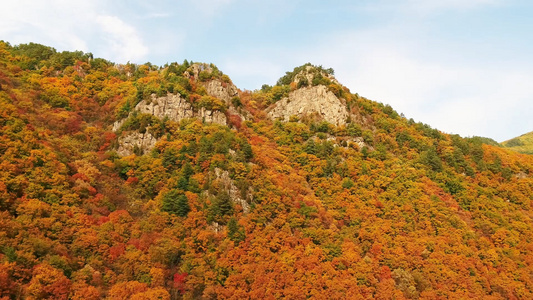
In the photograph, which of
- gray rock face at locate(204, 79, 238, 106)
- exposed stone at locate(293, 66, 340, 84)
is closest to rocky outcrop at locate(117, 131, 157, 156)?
gray rock face at locate(204, 79, 238, 106)

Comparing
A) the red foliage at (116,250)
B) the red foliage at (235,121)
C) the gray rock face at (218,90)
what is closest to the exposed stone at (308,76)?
the gray rock face at (218,90)

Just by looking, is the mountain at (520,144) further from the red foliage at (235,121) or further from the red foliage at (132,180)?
the red foliage at (132,180)

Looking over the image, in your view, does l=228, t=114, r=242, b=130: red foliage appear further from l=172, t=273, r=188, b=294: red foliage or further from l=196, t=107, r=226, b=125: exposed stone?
l=172, t=273, r=188, b=294: red foliage

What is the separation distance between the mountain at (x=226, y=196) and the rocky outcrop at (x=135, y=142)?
271mm

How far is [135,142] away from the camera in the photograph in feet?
229

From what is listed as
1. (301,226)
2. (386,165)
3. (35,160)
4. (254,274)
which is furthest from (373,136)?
(35,160)

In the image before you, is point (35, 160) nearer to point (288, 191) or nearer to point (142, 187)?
point (142, 187)

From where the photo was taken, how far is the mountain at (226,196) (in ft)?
155

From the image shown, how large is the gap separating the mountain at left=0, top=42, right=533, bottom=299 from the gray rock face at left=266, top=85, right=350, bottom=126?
19.6 inches

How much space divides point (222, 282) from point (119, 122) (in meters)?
41.5

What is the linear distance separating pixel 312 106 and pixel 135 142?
46478mm

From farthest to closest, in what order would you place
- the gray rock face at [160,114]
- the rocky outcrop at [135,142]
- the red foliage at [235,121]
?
the red foliage at [235,121] < the gray rock face at [160,114] < the rocky outcrop at [135,142]

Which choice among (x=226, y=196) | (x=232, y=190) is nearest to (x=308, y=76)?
(x=232, y=190)

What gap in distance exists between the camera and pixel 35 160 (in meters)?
52.1
